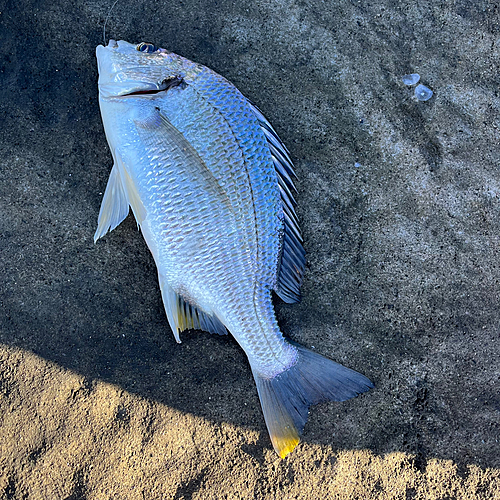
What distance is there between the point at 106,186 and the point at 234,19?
120 cm

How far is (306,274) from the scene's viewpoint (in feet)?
7.18

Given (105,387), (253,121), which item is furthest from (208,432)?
(253,121)

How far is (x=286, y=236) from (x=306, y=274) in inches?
13.4

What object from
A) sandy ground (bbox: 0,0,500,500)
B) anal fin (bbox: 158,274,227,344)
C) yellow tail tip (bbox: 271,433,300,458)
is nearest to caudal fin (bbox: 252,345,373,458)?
yellow tail tip (bbox: 271,433,300,458)

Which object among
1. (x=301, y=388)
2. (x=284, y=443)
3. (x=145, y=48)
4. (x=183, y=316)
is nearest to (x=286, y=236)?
(x=183, y=316)

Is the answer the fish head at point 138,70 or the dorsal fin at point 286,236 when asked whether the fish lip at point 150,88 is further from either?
the dorsal fin at point 286,236

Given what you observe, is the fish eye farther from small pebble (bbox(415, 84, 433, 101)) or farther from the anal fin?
small pebble (bbox(415, 84, 433, 101))

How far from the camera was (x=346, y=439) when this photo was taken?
213 centimetres

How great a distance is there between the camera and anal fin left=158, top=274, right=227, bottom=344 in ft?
6.31

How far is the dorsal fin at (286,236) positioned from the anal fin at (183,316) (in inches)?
14.4

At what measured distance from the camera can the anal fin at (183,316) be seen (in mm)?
1922

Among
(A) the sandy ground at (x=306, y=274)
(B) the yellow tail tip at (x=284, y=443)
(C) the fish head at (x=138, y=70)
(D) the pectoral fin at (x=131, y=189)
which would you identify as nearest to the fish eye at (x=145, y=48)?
(C) the fish head at (x=138, y=70)

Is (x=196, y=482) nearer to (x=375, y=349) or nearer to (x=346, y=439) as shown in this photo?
(x=346, y=439)

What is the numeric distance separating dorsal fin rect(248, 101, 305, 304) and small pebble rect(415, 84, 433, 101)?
897 mm
